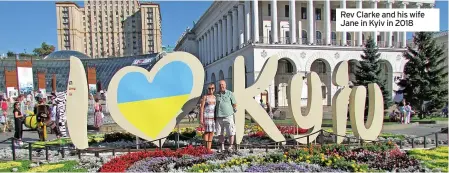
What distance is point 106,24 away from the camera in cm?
13962

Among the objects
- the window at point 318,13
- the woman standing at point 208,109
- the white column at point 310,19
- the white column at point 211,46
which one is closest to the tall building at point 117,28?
the white column at point 211,46

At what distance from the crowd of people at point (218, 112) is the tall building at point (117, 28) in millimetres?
126603

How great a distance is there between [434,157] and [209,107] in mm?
5622

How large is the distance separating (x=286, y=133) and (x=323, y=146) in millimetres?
3447

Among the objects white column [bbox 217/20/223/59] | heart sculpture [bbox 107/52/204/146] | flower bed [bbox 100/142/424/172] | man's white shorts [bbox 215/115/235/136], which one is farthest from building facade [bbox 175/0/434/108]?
flower bed [bbox 100/142/424/172]

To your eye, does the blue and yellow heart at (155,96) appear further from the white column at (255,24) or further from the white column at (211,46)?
the white column at (211,46)

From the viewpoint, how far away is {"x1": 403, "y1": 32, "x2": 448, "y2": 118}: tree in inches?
975

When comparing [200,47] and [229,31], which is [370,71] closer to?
[229,31]

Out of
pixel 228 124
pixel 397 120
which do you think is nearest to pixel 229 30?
pixel 397 120

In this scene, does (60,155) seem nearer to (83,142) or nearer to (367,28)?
(83,142)

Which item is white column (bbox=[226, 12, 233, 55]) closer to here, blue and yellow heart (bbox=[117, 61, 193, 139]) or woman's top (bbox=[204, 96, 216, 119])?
blue and yellow heart (bbox=[117, 61, 193, 139])

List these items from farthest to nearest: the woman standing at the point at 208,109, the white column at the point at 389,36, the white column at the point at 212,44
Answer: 1. the white column at the point at 212,44
2. the white column at the point at 389,36
3. the woman standing at the point at 208,109

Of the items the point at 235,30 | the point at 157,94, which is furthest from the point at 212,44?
the point at 157,94

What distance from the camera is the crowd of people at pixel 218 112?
830 cm
